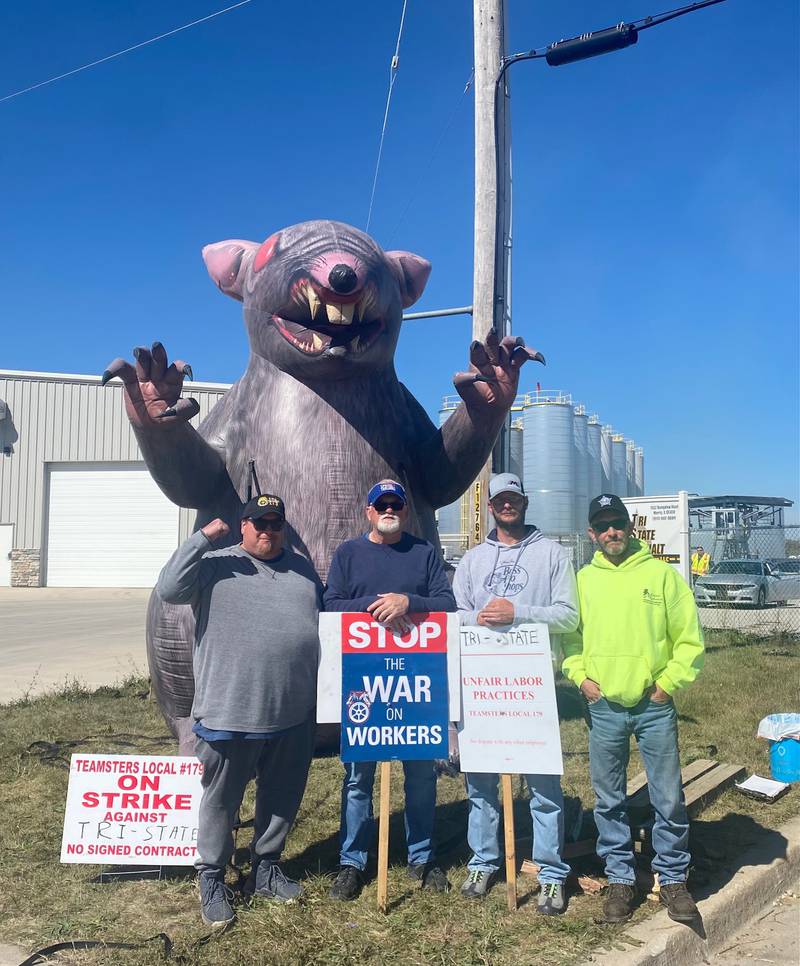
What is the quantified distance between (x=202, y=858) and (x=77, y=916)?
558 millimetres

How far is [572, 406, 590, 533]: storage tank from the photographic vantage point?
2494 cm

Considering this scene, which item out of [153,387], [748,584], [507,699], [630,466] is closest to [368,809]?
→ [507,699]

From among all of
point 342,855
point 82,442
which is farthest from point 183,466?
point 82,442

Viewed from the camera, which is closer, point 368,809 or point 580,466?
point 368,809

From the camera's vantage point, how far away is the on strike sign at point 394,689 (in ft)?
10.2

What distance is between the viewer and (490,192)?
6.19 metres

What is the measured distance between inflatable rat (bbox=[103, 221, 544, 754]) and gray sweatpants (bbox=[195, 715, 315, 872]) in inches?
35.7

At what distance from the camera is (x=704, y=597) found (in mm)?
17078

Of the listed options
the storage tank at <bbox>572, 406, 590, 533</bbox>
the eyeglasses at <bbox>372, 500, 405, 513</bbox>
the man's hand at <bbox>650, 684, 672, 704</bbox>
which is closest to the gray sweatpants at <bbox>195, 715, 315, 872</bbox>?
the eyeglasses at <bbox>372, 500, 405, 513</bbox>

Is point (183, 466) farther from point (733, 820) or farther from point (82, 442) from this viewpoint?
point (82, 442)

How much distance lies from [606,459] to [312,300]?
29.0 m

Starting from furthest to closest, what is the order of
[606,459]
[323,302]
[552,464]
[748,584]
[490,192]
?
[606,459] → [552,464] → [748,584] → [490,192] → [323,302]

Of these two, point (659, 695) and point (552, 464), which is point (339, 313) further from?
point (552, 464)

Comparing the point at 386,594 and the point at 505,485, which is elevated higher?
the point at 505,485
